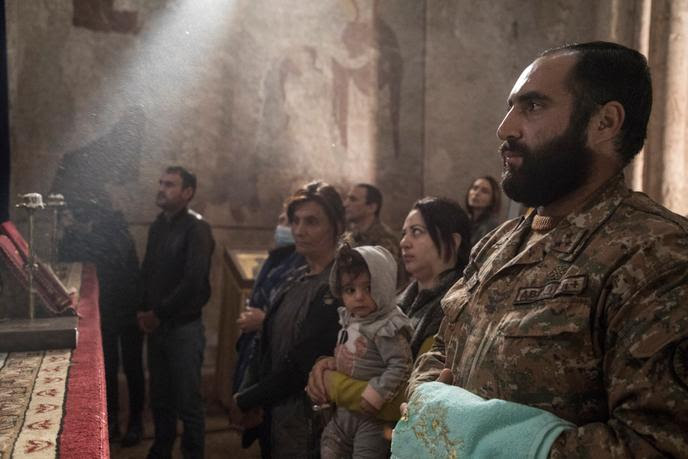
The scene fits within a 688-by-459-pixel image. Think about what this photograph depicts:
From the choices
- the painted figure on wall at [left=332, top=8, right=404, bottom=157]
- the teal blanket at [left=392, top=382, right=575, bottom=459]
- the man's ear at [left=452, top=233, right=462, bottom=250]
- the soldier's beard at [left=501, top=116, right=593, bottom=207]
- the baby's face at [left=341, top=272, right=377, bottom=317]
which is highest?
the painted figure on wall at [left=332, top=8, right=404, bottom=157]

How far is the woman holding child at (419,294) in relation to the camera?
8.75 ft

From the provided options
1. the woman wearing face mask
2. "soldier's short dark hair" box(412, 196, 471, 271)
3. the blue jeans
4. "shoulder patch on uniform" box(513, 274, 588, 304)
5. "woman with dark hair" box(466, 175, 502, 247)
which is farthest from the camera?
"woman with dark hair" box(466, 175, 502, 247)

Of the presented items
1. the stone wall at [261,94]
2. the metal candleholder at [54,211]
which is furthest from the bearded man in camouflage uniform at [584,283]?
the stone wall at [261,94]

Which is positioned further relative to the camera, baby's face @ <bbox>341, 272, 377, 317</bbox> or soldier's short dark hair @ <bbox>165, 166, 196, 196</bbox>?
soldier's short dark hair @ <bbox>165, 166, 196, 196</bbox>

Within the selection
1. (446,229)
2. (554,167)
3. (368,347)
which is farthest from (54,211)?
(554,167)

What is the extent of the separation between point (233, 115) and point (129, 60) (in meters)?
1.18

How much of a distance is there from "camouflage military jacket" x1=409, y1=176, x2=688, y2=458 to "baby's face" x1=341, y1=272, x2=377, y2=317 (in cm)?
116

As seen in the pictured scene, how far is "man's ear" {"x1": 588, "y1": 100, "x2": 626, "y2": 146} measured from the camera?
1483 millimetres

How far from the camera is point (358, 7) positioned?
8.15 metres

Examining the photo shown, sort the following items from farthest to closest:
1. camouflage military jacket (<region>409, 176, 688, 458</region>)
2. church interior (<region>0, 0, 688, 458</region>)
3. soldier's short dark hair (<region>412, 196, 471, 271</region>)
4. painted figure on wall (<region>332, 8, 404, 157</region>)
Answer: painted figure on wall (<region>332, 8, 404, 157</region>) → church interior (<region>0, 0, 688, 458</region>) → soldier's short dark hair (<region>412, 196, 471, 271</region>) → camouflage military jacket (<region>409, 176, 688, 458</region>)

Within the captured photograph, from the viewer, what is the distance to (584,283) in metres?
1.33

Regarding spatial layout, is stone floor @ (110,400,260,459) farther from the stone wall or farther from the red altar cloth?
the red altar cloth

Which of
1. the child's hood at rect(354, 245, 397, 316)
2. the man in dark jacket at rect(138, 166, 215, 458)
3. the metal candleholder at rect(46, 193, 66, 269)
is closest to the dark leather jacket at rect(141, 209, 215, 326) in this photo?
the man in dark jacket at rect(138, 166, 215, 458)

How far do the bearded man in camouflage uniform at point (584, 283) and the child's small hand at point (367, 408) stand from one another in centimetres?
94
